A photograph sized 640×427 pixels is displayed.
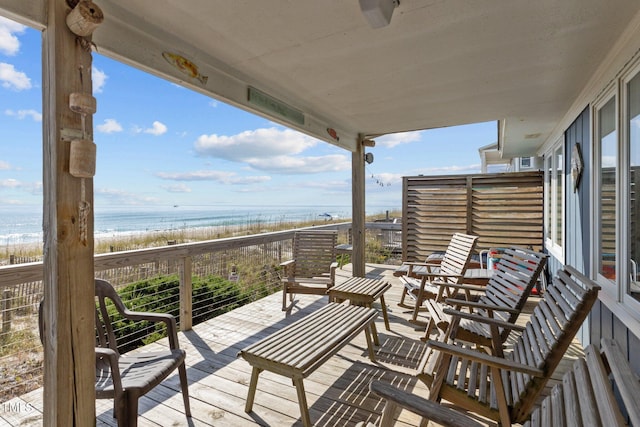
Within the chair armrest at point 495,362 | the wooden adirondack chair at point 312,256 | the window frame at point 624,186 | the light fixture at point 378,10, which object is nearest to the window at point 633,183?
the window frame at point 624,186

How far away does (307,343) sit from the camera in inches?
82.4

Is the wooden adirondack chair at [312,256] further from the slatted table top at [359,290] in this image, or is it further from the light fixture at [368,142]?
the light fixture at [368,142]

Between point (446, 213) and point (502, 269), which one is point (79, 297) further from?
point (446, 213)

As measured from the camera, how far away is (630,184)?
1.99m

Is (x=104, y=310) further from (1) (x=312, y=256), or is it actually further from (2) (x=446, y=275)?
(2) (x=446, y=275)

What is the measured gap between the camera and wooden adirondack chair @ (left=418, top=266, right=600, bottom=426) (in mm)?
1491

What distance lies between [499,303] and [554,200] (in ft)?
9.33

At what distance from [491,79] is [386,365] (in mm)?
2525

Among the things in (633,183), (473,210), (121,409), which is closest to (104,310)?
(121,409)

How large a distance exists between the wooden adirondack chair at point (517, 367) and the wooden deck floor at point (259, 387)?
0.50 m

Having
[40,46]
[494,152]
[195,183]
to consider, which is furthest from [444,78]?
[195,183]

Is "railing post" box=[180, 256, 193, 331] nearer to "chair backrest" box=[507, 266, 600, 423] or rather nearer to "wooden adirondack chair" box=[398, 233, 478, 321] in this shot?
"wooden adirondack chair" box=[398, 233, 478, 321]

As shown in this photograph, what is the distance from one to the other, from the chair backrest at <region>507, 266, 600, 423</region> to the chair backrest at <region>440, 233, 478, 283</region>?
176 centimetres

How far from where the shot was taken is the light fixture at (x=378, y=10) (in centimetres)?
157
